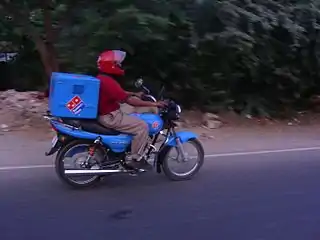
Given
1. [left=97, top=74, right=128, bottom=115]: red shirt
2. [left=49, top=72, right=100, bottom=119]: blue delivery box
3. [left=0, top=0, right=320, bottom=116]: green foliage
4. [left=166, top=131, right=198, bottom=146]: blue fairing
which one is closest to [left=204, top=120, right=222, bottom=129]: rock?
[left=0, top=0, right=320, bottom=116]: green foliage

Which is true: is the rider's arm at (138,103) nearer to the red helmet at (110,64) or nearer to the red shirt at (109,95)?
the red shirt at (109,95)

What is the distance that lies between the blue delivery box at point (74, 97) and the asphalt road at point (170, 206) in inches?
36.2

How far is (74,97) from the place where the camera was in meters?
7.52

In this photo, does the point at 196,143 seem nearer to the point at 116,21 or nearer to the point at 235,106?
the point at 116,21

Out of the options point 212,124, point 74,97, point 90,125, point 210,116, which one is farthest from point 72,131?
point 210,116

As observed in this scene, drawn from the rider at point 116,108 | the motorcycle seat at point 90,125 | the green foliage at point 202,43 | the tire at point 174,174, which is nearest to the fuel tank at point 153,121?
the rider at point 116,108

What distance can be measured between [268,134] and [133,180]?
4893mm

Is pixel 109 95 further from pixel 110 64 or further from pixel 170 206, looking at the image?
pixel 170 206

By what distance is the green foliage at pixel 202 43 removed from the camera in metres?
11.4

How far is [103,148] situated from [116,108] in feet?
1.63

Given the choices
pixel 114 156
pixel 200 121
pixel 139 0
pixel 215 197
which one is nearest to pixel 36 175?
pixel 114 156

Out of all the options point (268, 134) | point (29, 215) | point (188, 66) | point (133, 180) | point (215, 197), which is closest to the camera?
point (29, 215)

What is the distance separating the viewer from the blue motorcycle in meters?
7.50

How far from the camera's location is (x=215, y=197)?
24.0 feet
